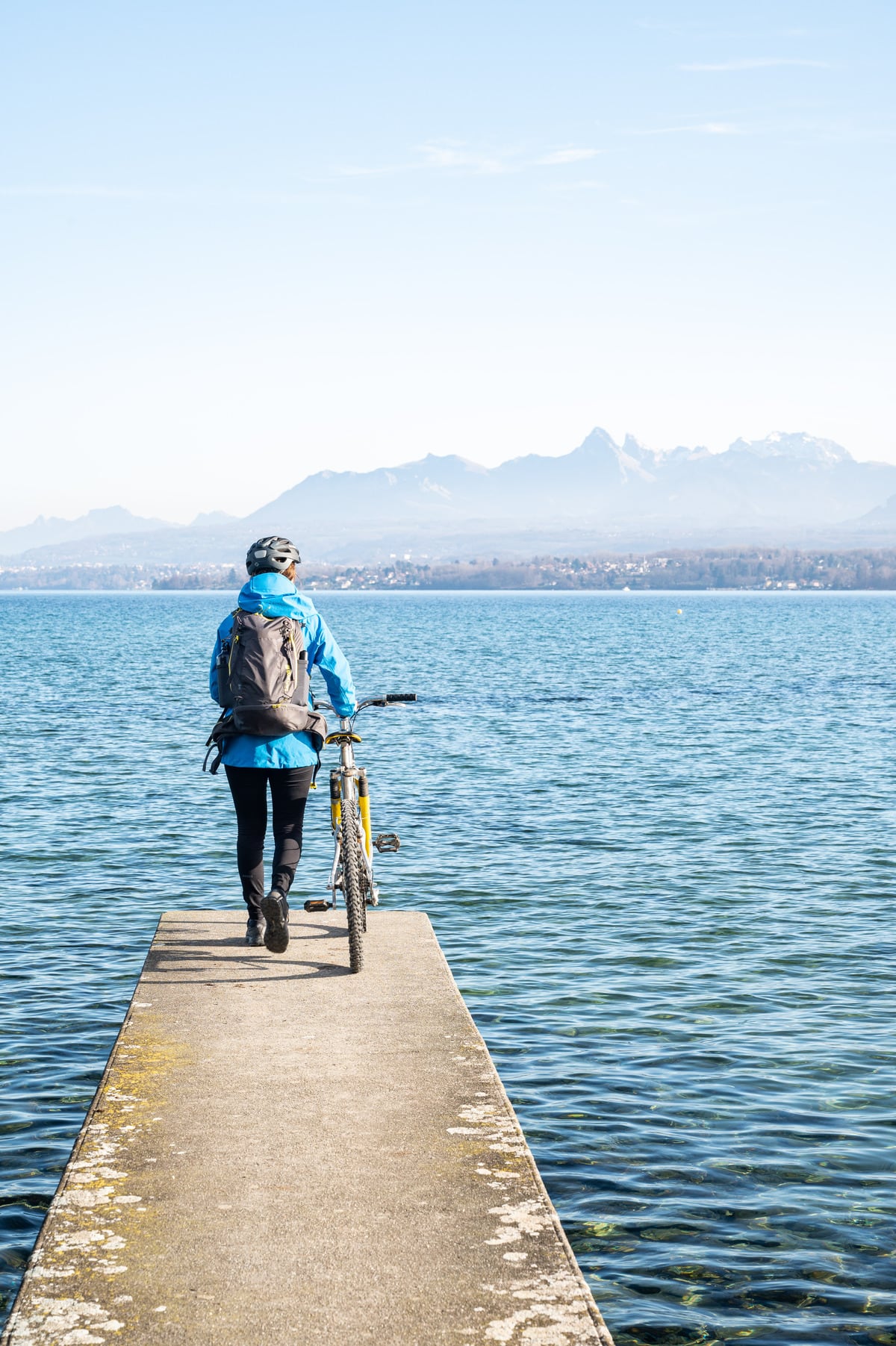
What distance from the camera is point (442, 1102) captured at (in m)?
6.78

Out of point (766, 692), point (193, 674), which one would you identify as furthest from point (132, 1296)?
point (193, 674)

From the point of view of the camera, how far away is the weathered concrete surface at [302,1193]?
464 centimetres

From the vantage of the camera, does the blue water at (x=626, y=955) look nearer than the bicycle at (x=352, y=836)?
Yes

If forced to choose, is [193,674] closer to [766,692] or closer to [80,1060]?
[766,692]

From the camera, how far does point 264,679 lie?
872cm

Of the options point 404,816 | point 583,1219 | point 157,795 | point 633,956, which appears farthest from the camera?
point 157,795

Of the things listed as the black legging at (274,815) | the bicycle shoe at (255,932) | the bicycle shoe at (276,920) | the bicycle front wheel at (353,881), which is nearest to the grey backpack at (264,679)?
the black legging at (274,815)

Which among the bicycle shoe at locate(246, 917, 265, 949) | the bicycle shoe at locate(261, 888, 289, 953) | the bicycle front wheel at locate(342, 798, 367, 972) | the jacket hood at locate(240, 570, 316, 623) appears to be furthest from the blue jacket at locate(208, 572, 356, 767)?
the bicycle shoe at locate(246, 917, 265, 949)

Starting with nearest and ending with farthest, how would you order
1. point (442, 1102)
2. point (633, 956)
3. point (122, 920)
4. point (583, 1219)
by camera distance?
point (442, 1102), point (583, 1219), point (633, 956), point (122, 920)

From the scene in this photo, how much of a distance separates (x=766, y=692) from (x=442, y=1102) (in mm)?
50993

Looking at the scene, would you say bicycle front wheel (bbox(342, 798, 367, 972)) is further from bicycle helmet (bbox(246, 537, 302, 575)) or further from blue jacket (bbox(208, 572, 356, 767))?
bicycle helmet (bbox(246, 537, 302, 575))

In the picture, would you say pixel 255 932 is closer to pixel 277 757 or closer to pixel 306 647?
pixel 277 757

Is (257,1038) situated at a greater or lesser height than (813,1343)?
greater

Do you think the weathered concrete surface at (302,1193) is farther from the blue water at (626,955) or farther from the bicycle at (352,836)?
the blue water at (626,955)
